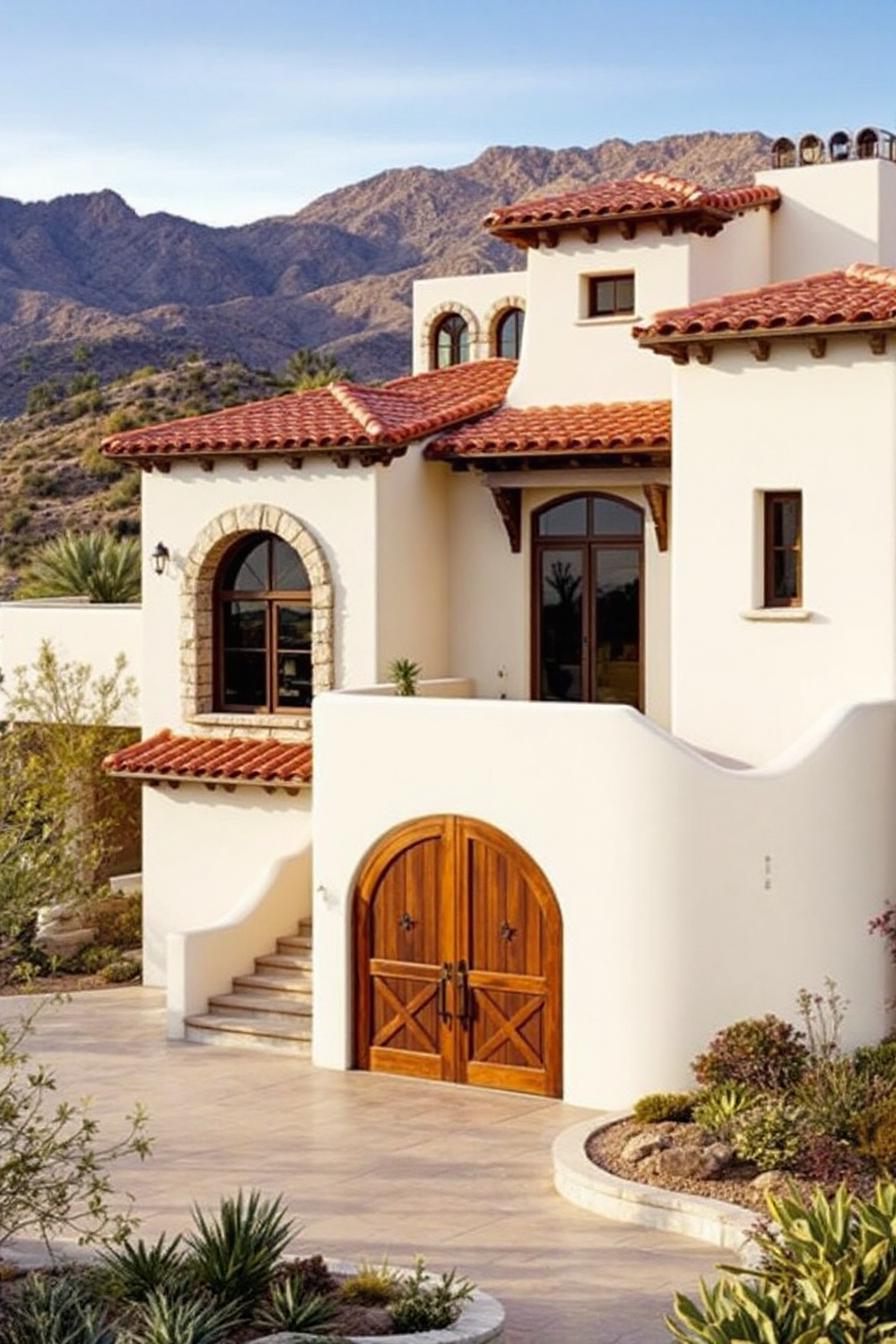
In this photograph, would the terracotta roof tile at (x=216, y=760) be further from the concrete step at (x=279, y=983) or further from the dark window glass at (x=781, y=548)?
the dark window glass at (x=781, y=548)

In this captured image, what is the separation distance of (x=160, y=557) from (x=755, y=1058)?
10.9 metres

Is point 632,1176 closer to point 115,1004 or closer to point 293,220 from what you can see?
point 115,1004

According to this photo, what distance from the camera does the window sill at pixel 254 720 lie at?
25.0 meters

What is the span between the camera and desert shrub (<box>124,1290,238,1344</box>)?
37.5 ft

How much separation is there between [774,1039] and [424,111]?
101088mm

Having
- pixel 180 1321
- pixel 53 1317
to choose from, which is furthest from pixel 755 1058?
pixel 53 1317

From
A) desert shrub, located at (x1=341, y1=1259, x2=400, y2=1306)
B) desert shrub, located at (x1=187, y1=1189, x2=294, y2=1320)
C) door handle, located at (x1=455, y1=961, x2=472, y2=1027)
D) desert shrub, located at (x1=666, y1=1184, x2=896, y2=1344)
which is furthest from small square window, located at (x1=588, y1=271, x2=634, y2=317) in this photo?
desert shrub, located at (x1=666, y1=1184, x2=896, y2=1344)

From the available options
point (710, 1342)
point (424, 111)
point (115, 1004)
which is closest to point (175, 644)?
point (115, 1004)

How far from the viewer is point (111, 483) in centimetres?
5816

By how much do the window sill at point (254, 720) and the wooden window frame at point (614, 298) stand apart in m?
5.84

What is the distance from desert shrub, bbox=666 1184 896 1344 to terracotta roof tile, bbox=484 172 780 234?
14.9 metres

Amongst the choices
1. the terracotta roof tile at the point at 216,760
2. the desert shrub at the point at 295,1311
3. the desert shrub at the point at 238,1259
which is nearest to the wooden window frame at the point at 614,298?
the terracotta roof tile at the point at 216,760

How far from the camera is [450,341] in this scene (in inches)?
1281

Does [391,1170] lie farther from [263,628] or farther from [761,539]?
[263,628]
